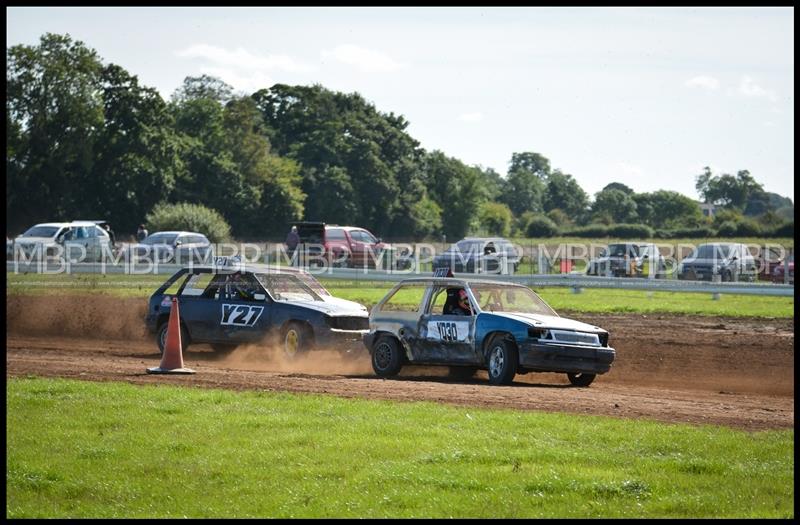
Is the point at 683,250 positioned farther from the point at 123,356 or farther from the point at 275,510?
the point at 275,510

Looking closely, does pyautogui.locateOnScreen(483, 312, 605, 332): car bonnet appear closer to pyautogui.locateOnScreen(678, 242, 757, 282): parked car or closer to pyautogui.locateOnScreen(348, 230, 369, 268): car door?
pyautogui.locateOnScreen(678, 242, 757, 282): parked car

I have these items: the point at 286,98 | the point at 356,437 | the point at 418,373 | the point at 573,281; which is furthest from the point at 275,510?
the point at 286,98

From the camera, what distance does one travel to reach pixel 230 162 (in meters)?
72.4

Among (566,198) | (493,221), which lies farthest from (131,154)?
(566,198)

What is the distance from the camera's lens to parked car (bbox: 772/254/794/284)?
32.8 meters

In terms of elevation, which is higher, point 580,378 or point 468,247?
point 468,247

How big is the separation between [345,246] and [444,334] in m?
28.1

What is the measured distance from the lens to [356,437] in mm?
10203

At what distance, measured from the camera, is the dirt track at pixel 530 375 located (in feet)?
41.4

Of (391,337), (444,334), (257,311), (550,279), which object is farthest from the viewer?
(550,279)

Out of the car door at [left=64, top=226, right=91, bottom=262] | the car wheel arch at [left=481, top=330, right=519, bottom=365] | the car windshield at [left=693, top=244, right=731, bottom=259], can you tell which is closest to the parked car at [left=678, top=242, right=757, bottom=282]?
the car windshield at [left=693, top=244, right=731, bottom=259]

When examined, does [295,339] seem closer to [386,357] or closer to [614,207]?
[386,357]

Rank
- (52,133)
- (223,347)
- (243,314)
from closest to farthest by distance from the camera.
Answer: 1. (243,314)
2. (223,347)
3. (52,133)

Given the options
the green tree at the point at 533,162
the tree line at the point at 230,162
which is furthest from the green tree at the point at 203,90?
the green tree at the point at 533,162
